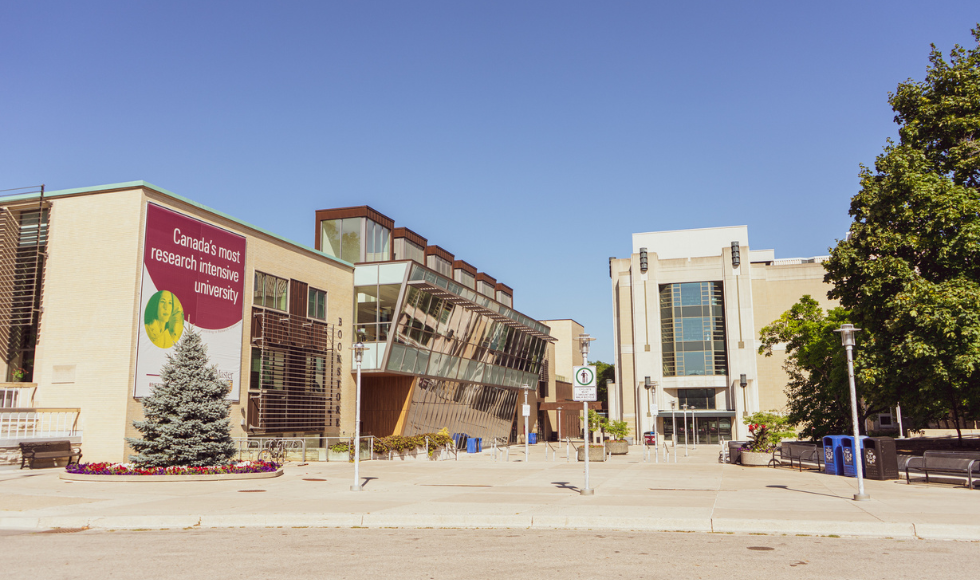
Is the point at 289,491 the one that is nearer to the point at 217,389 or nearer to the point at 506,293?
the point at 217,389

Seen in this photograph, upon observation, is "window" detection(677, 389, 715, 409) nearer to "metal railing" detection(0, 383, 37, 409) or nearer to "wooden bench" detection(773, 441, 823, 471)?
"wooden bench" detection(773, 441, 823, 471)

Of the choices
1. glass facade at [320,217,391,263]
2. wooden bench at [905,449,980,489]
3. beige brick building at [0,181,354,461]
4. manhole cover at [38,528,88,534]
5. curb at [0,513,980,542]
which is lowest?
manhole cover at [38,528,88,534]

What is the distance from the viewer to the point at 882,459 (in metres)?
20.3

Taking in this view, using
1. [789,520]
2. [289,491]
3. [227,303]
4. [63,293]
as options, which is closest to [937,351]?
[789,520]

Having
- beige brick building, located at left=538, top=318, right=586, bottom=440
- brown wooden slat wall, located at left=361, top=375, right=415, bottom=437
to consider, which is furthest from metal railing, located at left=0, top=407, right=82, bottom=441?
beige brick building, located at left=538, top=318, right=586, bottom=440

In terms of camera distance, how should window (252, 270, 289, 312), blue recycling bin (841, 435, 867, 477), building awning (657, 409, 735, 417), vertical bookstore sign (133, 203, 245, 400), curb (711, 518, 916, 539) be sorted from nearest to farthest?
curb (711, 518, 916, 539)
blue recycling bin (841, 435, 867, 477)
vertical bookstore sign (133, 203, 245, 400)
window (252, 270, 289, 312)
building awning (657, 409, 735, 417)

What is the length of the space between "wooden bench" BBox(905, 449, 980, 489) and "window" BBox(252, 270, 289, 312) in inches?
973

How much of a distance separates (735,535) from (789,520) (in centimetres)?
119

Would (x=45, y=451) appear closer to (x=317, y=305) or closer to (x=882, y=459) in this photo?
(x=317, y=305)

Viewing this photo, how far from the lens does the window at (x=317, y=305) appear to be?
3391 centimetres

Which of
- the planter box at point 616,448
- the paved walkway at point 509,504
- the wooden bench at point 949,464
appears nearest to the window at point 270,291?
the paved walkway at point 509,504

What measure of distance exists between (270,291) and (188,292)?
4.97m

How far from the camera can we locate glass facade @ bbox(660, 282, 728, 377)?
65188 mm

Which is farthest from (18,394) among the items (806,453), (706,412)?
(706,412)
